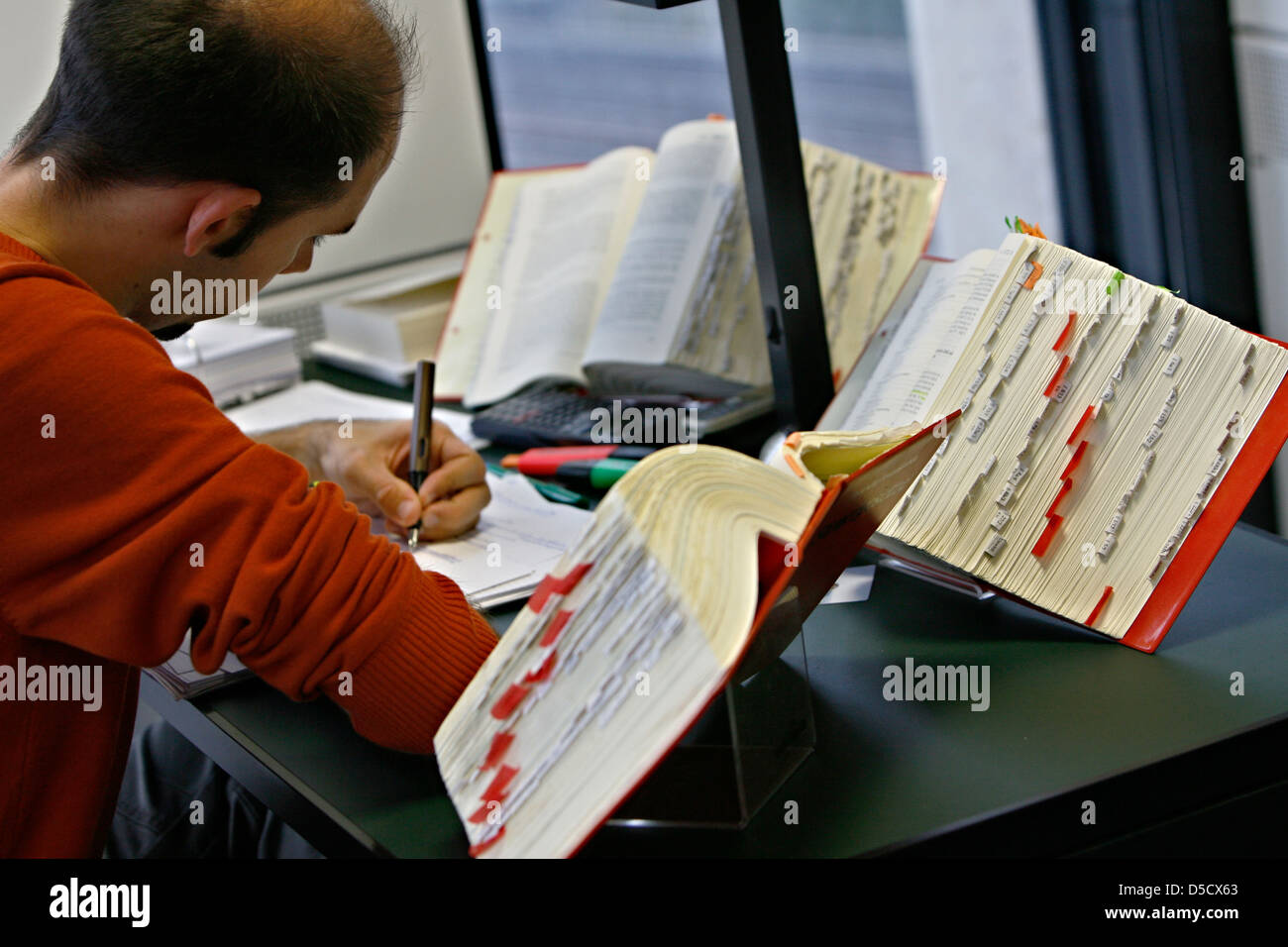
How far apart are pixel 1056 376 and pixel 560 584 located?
0.41 metres

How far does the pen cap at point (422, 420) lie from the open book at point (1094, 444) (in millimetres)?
475

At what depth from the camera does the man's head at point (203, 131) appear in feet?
2.56

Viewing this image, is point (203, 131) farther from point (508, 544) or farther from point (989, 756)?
point (989, 756)

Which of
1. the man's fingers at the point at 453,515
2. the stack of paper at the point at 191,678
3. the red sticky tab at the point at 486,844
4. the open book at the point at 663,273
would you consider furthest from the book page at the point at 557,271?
the red sticky tab at the point at 486,844

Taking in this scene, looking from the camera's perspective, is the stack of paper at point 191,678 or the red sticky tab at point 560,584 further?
the stack of paper at point 191,678

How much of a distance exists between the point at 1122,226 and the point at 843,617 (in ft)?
4.03

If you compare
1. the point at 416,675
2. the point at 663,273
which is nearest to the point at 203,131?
the point at 416,675

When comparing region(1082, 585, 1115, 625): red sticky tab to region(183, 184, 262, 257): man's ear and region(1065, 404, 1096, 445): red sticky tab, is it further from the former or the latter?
region(183, 184, 262, 257): man's ear

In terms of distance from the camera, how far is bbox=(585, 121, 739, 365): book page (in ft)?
4.60

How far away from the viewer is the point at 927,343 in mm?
996

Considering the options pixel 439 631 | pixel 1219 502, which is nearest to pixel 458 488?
pixel 439 631

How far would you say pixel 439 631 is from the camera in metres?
0.80

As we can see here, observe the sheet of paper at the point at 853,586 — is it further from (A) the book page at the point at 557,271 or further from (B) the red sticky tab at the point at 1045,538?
(A) the book page at the point at 557,271
